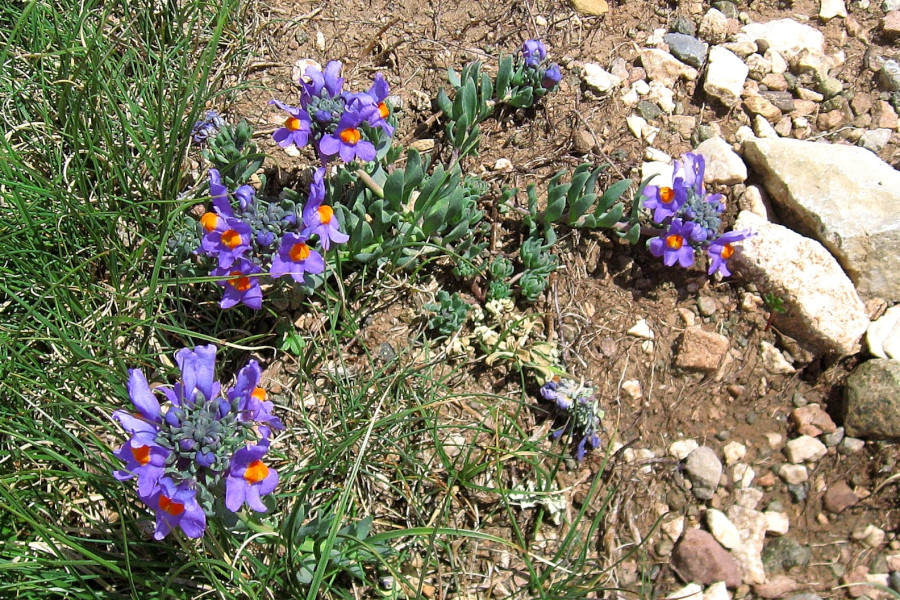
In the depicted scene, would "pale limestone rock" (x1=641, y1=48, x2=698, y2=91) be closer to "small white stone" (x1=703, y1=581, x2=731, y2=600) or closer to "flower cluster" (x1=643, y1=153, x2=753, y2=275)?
"flower cluster" (x1=643, y1=153, x2=753, y2=275)

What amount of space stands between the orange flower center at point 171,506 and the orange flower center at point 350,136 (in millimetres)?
1566

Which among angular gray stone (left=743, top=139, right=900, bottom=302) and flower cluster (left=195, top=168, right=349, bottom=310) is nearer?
flower cluster (left=195, top=168, right=349, bottom=310)

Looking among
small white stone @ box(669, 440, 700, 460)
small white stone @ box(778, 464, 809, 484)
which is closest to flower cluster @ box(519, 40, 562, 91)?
small white stone @ box(669, 440, 700, 460)

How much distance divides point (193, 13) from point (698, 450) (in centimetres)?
351

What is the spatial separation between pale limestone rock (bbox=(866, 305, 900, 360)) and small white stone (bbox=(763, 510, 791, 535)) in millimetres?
925

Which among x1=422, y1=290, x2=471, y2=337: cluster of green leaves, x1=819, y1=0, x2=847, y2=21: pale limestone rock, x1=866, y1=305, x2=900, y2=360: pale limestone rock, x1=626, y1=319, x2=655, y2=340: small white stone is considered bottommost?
x1=626, y1=319, x2=655, y2=340: small white stone

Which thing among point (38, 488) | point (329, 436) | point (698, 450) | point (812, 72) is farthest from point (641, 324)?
point (38, 488)

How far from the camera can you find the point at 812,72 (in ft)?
13.8

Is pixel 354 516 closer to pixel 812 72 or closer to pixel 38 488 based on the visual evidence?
pixel 38 488

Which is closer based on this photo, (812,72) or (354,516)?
(354,516)

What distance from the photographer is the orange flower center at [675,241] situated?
11.5 ft

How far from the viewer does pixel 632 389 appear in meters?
3.50

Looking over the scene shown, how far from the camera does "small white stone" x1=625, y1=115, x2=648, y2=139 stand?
4008mm

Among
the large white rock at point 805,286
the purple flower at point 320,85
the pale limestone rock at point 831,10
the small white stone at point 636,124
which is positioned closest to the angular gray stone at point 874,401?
the large white rock at point 805,286
